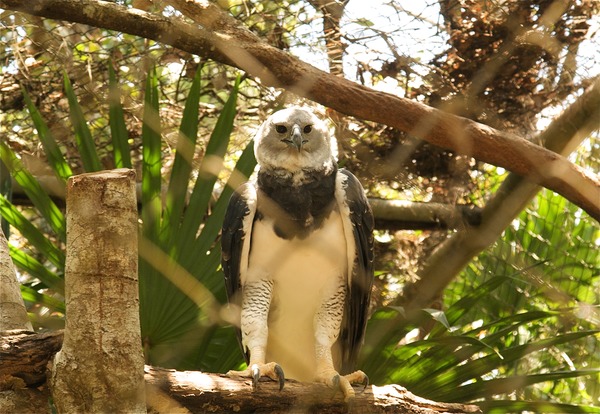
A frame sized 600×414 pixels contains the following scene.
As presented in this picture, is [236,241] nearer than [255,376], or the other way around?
[255,376]

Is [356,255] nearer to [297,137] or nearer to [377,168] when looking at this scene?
[297,137]

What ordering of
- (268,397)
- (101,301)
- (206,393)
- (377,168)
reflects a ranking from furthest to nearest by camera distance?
(377,168) → (268,397) → (206,393) → (101,301)

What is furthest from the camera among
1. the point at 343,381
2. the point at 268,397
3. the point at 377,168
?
the point at 377,168

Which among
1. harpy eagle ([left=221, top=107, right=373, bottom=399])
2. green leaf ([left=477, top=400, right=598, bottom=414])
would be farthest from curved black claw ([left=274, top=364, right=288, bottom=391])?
green leaf ([left=477, top=400, right=598, bottom=414])

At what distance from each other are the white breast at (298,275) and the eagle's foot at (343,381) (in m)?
0.28

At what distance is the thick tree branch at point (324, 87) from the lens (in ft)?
7.57

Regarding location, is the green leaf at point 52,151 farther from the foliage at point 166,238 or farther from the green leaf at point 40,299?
the green leaf at point 40,299

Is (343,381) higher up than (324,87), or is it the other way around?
(324,87)

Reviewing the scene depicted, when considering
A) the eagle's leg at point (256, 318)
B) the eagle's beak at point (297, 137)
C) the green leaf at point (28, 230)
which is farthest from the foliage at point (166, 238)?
the eagle's beak at point (297, 137)

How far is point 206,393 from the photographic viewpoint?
166cm

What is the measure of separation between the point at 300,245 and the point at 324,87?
0.51 m

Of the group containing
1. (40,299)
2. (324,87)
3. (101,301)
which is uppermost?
(324,87)

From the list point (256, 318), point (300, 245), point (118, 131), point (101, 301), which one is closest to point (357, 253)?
point (300, 245)

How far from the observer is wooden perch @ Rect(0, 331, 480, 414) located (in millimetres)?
1537
